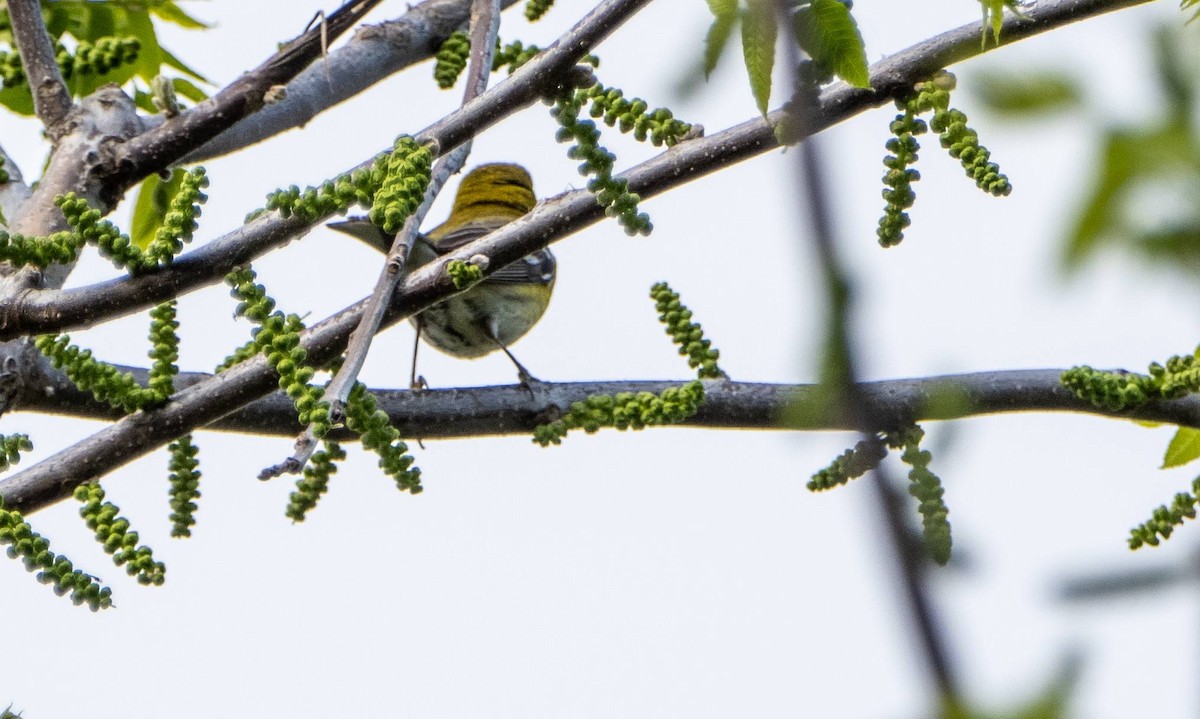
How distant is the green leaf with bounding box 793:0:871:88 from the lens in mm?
2305

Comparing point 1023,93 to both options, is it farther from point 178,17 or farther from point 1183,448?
point 178,17

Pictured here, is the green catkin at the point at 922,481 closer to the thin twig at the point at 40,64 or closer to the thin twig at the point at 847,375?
the thin twig at the point at 847,375

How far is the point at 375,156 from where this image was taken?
288 centimetres

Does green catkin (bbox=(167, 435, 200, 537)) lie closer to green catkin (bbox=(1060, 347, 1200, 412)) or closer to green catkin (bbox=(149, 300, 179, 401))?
green catkin (bbox=(149, 300, 179, 401))

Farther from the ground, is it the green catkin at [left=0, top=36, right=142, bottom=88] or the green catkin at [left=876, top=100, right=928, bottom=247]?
the green catkin at [left=0, top=36, right=142, bottom=88]

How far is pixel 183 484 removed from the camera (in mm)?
3332

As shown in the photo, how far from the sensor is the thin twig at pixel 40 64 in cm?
369

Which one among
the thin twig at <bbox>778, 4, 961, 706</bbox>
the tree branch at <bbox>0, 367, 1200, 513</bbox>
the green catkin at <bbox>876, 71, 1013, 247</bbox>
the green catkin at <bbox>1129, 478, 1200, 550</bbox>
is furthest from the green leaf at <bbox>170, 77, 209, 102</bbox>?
the thin twig at <bbox>778, 4, 961, 706</bbox>

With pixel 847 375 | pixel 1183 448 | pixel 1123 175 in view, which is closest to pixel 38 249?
pixel 1123 175

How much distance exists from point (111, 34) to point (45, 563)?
2.21 m

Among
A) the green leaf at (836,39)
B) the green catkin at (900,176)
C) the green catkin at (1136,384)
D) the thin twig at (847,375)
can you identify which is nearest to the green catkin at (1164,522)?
the green catkin at (1136,384)

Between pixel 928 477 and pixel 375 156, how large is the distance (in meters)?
1.49

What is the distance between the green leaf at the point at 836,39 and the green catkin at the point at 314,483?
1785 millimetres

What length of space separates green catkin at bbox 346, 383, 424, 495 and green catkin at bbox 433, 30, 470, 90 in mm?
1912
